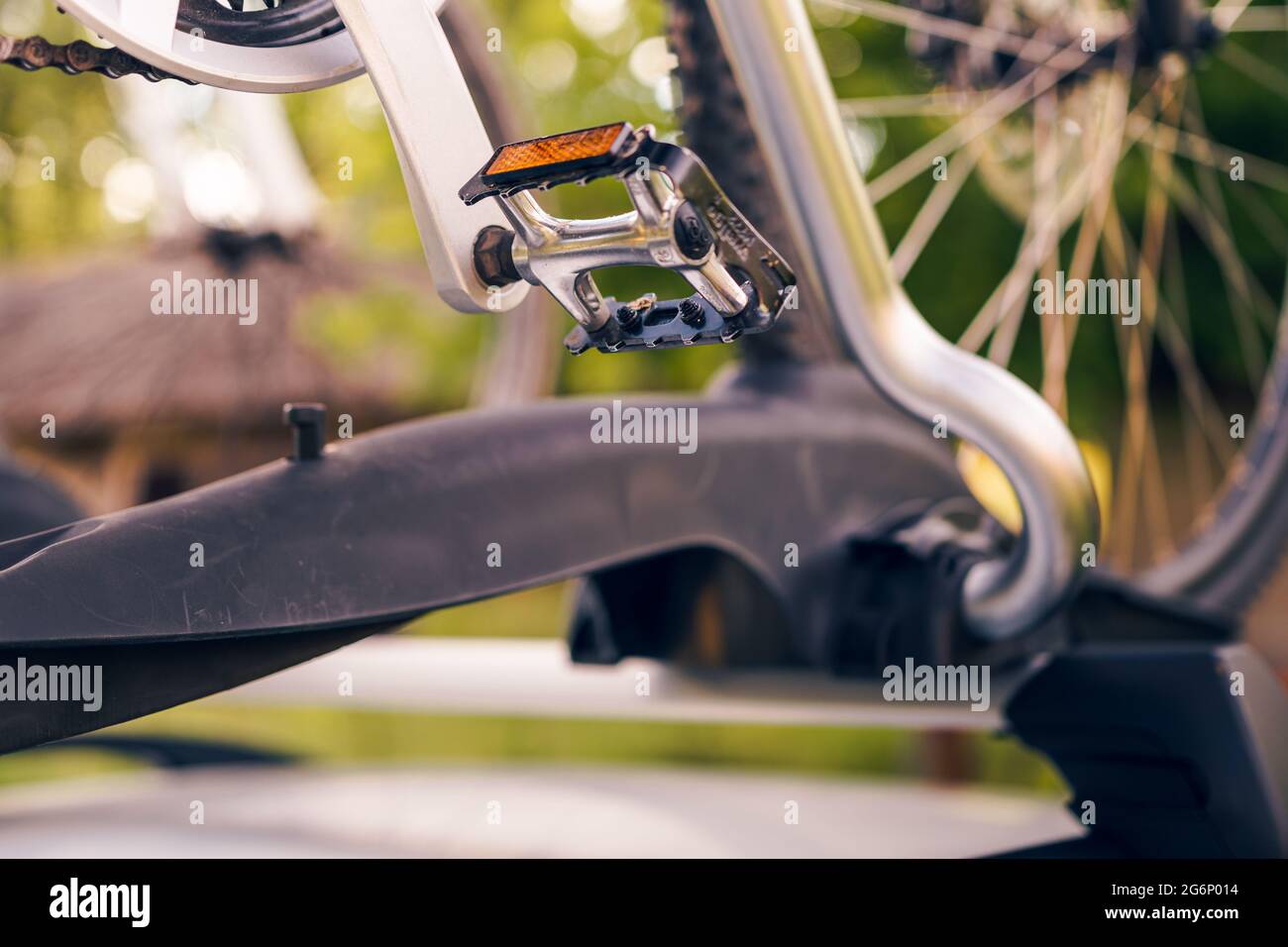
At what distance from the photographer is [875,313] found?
1.11 m

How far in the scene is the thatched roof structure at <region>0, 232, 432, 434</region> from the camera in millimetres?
6375

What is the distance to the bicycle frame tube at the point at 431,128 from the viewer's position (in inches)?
38.0

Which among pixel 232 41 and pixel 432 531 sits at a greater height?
pixel 232 41

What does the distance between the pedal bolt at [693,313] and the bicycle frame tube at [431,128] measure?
6.1 inches

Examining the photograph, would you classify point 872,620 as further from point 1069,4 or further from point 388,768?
point 1069,4

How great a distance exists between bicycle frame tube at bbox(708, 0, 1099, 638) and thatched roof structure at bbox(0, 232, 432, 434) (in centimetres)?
519

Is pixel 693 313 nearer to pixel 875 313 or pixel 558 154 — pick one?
pixel 558 154

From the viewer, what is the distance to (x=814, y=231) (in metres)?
1.09

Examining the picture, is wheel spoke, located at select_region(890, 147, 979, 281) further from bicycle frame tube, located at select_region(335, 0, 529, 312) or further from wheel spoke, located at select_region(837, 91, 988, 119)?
bicycle frame tube, located at select_region(335, 0, 529, 312)

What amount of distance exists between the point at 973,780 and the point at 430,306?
125 inches

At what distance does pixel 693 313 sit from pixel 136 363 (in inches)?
238

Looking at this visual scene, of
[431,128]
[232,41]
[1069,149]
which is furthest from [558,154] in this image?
[1069,149]

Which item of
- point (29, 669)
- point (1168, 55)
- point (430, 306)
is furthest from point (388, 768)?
point (430, 306)

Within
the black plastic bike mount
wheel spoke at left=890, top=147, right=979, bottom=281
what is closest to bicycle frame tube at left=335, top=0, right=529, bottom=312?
the black plastic bike mount
